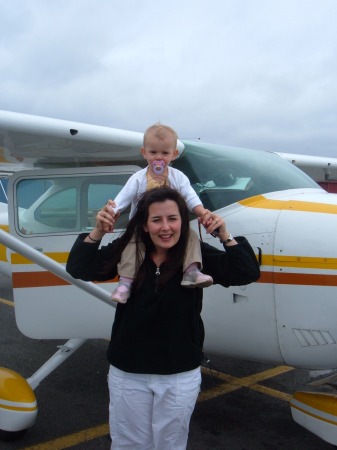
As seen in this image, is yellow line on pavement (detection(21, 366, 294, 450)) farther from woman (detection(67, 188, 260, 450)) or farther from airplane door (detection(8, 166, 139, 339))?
woman (detection(67, 188, 260, 450))

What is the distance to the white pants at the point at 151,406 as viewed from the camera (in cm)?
180

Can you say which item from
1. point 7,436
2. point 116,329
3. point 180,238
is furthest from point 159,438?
point 7,436

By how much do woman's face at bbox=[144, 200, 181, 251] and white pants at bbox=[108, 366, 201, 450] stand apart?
0.51 meters

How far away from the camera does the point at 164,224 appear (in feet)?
5.96

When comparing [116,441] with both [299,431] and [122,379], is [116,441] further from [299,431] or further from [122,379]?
[299,431]

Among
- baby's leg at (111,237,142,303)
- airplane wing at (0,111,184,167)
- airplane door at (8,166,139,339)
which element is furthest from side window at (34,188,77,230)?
baby's leg at (111,237,142,303)

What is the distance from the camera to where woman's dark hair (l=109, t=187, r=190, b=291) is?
184 cm

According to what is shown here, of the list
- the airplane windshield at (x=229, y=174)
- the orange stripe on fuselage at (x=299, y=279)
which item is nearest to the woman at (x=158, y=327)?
the orange stripe on fuselage at (x=299, y=279)

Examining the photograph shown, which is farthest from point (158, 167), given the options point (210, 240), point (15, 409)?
point (15, 409)

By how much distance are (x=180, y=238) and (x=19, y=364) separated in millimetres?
3324

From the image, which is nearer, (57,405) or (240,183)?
(240,183)

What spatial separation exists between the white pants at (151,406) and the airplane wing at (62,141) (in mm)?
1545

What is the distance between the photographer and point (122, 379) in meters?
1.83

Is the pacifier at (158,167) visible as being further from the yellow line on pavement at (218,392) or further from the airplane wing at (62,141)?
the yellow line on pavement at (218,392)
